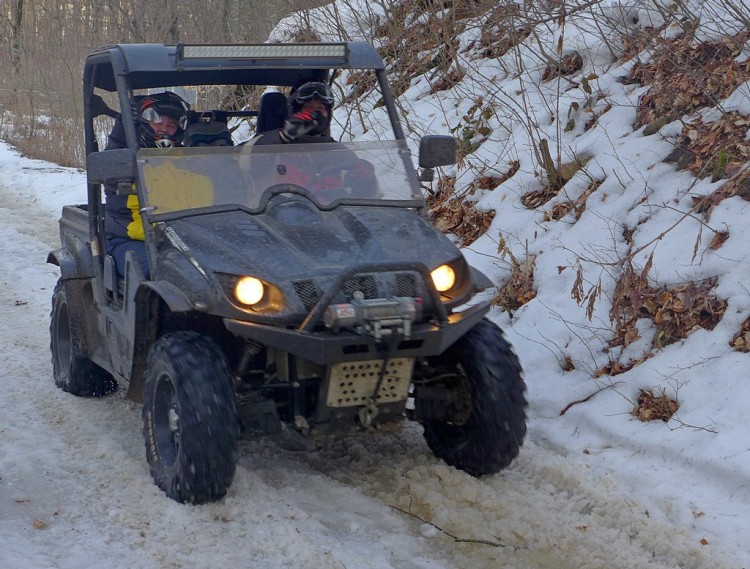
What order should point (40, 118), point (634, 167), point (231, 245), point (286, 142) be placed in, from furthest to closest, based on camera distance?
point (40, 118) < point (634, 167) < point (286, 142) < point (231, 245)

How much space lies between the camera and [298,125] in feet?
16.6

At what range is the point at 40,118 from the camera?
1991cm

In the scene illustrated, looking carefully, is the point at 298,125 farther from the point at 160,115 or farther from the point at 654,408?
the point at 654,408

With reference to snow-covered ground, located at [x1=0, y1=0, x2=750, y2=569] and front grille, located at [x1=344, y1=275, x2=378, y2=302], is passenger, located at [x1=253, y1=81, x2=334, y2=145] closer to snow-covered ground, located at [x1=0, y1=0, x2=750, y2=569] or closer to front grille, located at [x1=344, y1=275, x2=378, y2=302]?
front grille, located at [x1=344, y1=275, x2=378, y2=302]

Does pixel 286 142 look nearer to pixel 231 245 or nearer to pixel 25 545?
pixel 231 245

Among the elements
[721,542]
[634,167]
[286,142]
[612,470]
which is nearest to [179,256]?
[286,142]

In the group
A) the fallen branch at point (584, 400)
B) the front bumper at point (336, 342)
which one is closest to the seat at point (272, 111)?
the front bumper at point (336, 342)

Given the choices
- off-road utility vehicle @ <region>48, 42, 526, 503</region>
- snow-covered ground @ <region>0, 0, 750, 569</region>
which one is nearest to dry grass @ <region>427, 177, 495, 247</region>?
snow-covered ground @ <region>0, 0, 750, 569</region>

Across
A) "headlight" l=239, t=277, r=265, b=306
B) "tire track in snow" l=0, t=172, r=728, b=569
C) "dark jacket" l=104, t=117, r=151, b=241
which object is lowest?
"tire track in snow" l=0, t=172, r=728, b=569

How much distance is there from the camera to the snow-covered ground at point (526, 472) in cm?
385

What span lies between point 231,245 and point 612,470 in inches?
84.2

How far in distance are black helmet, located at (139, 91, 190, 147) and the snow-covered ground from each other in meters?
1.58

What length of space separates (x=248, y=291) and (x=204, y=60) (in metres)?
1.40

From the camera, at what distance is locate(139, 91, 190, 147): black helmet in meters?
4.97
